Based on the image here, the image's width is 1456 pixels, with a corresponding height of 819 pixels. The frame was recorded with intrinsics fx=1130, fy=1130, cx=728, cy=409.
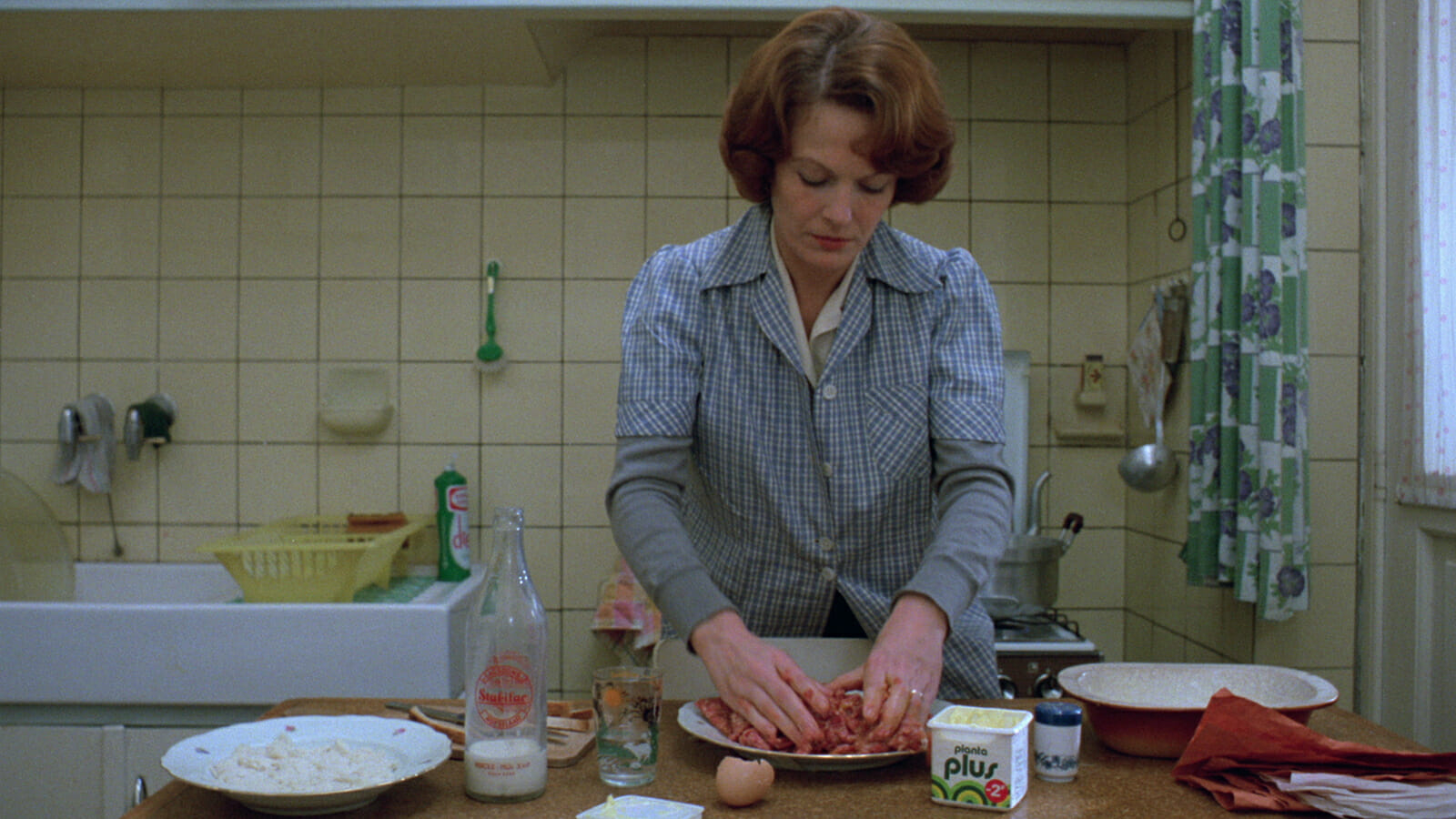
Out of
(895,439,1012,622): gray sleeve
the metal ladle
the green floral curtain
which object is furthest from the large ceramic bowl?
the metal ladle

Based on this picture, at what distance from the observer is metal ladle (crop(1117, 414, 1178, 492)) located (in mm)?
2295

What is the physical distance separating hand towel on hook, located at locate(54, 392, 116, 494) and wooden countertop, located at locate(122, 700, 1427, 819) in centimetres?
194

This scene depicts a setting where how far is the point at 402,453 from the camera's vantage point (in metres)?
2.64

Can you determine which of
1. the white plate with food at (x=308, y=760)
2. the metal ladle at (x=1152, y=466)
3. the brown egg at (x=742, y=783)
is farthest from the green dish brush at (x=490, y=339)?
the brown egg at (x=742, y=783)

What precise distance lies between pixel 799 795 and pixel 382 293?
2036 mm

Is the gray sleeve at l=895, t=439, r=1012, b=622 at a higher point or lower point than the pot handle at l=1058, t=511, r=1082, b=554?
higher

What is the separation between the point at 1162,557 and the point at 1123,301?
62 cm

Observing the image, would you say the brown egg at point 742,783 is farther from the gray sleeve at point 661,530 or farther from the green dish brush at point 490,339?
the green dish brush at point 490,339

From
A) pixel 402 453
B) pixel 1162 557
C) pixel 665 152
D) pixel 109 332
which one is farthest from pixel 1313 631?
pixel 109 332

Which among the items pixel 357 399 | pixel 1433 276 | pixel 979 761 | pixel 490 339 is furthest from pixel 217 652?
pixel 1433 276

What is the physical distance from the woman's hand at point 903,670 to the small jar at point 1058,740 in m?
0.10

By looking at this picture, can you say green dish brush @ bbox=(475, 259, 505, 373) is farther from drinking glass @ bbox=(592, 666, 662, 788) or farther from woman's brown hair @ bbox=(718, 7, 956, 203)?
drinking glass @ bbox=(592, 666, 662, 788)

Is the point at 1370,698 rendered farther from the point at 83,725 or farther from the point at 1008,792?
the point at 83,725

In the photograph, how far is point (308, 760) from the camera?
87 centimetres
